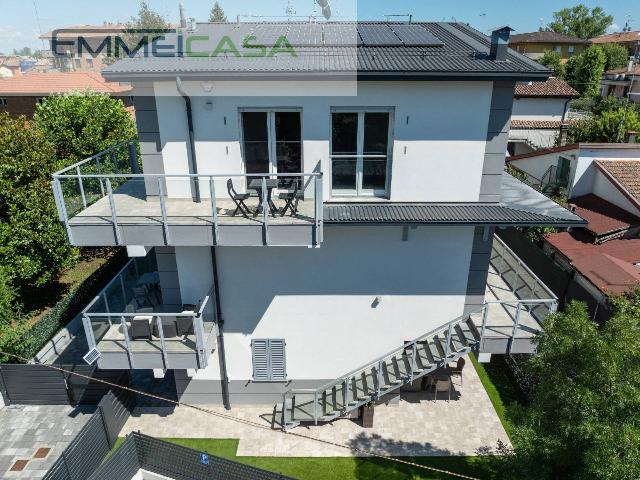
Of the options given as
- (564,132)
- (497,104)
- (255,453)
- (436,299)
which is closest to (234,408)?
(255,453)

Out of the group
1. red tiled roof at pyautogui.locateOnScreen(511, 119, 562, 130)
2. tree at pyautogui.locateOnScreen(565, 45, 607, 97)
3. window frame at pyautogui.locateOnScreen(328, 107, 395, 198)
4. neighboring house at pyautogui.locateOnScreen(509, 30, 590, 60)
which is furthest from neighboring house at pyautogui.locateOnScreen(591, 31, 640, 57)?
window frame at pyautogui.locateOnScreen(328, 107, 395, 198)

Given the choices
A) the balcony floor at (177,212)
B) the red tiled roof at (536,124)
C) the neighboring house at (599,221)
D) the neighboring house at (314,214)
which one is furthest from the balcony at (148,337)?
the red tiled roof at (536,124)

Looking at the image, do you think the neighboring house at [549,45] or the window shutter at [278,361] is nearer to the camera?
the window shutter at [278,361]

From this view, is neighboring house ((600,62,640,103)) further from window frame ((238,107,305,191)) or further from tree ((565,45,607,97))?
window frame ((238,107,305,191))

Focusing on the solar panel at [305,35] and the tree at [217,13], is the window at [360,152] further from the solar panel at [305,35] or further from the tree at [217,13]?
the tree at [217,13]

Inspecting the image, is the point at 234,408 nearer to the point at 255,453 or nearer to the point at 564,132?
the point at 255,453

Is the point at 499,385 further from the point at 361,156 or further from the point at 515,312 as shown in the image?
the point at 361,156

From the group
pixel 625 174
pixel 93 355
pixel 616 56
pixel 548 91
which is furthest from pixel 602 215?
pixel 616 56
